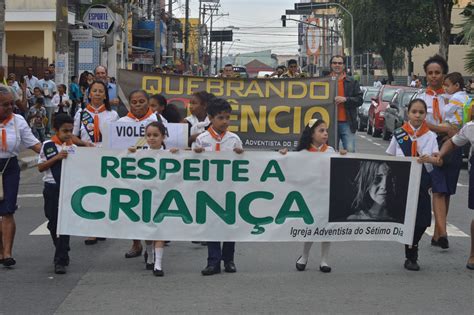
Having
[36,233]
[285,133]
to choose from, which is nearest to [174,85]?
[285,133]

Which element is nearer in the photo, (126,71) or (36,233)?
(36,233)

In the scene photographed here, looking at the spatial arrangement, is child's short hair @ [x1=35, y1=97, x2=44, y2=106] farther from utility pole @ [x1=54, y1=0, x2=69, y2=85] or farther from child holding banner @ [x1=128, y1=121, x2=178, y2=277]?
child holding banner @ [x1=128, y1=121, x2=178, y2=277]

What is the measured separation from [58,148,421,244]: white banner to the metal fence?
21.0 meters

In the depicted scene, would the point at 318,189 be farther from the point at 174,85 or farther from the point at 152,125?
the point at 174,85

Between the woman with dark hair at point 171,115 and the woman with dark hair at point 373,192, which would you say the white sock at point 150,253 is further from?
the woman with dark hair at point 171,115

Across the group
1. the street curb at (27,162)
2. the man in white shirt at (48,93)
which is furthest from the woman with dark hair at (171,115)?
the man in white shirt at (48,93)

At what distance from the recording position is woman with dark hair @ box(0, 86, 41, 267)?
838cm

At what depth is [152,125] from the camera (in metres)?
8.38

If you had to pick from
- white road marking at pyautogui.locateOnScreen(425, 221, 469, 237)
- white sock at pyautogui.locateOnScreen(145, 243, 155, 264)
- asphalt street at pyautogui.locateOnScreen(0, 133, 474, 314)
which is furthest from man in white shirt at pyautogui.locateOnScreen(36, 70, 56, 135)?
white sock at pyautogui.locateOnScreen(145, 243, 155, 264)

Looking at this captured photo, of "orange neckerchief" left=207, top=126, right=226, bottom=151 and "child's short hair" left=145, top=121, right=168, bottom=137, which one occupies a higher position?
"child's short hair" left=145, top=121, right=168, bottom=137

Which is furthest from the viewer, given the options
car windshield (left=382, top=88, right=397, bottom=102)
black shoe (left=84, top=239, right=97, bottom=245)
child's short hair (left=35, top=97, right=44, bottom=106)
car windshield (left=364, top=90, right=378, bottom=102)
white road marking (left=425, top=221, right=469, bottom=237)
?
car windshield (left=364, top=90, right=378, bottom=102)

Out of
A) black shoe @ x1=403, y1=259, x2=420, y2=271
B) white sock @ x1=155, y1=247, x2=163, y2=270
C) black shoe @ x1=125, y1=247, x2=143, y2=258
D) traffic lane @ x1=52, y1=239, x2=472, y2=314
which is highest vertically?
white sock @ x1=155, y1=247, x2=163, y2=270

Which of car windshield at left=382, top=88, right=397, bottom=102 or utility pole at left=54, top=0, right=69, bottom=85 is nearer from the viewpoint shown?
utility pole at left=54, top=0, right=69, bottom=85

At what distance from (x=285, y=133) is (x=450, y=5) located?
27.2 meters
